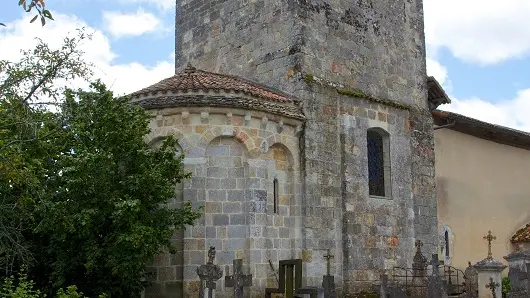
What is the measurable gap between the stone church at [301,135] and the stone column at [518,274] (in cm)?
230

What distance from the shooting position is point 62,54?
10.2 meters

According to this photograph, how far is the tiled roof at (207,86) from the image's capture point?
1346cm

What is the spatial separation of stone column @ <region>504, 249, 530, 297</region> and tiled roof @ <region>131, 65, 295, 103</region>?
6.06m

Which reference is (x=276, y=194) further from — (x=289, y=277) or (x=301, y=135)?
(x=289, y=277)

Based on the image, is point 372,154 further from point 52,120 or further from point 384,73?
point 52,120

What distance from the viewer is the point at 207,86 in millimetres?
13453

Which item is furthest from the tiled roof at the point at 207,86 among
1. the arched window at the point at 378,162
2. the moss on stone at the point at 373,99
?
the arched window at the point at 378,162

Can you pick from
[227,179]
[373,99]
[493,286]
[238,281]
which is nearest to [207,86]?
[227,179]

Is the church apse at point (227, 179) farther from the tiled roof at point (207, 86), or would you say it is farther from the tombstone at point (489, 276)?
the tombstone at point (489, 276)

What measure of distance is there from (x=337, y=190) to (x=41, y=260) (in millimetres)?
6280

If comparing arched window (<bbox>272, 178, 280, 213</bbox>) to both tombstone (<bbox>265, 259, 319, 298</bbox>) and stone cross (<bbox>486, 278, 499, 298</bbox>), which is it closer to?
Result: tombstone (<bbox>265, 259, 319, 298</bbox>)

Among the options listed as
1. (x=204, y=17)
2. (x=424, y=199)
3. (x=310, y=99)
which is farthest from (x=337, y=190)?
(x=204, y=17)

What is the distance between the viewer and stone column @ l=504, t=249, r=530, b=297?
46.9 ft

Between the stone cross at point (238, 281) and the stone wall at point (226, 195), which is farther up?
the stone wall at point (226, 195)
